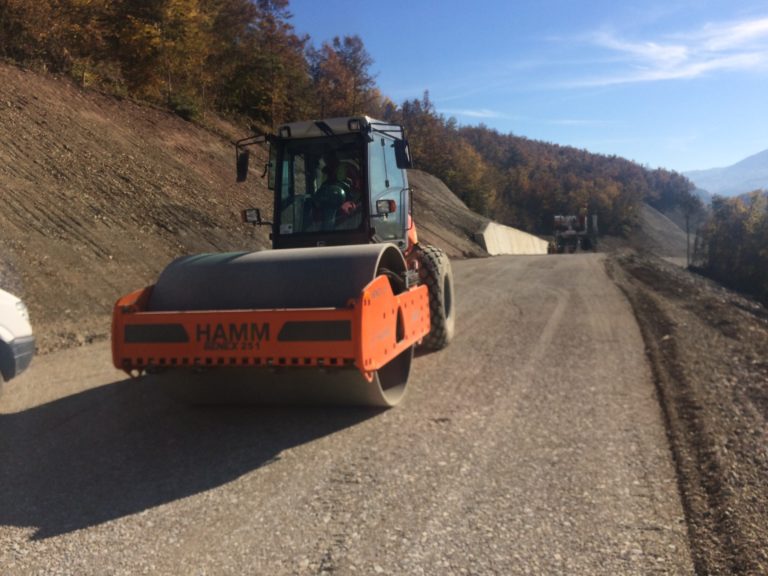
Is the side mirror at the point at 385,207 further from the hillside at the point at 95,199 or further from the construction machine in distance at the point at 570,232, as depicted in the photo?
the construction machine in distance at the point at 570,232

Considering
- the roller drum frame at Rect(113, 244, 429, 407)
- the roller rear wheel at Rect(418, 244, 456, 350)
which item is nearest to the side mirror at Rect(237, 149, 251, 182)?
the roller drum frame at Rect(113, 244, 429, 407)

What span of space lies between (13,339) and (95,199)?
397 inches

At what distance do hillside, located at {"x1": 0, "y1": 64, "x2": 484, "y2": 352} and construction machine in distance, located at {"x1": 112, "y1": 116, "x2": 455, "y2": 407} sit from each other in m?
4.68

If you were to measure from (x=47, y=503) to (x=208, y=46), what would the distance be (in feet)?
92.7

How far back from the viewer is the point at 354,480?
461 cm

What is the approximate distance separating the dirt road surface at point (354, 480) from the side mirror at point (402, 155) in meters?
2.34

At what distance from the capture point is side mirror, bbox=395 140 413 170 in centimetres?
769

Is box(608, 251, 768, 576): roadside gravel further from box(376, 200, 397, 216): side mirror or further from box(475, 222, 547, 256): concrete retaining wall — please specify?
box(475, 222, 547, 256): concrete retaining wall

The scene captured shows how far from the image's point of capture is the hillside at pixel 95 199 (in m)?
11.3

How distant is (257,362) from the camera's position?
499 centimetres

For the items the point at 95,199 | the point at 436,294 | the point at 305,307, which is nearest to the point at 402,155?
the point at 436,294

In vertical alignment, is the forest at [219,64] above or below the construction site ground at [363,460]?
above

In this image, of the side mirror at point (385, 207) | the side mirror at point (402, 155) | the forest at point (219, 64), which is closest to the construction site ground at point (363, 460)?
the side mirror at point (385, 207)

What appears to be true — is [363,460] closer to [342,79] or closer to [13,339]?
[13,339]
